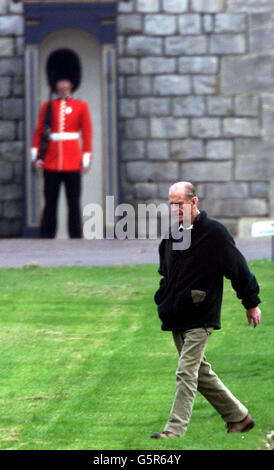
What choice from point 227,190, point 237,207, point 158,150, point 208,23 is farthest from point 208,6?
point 237,207

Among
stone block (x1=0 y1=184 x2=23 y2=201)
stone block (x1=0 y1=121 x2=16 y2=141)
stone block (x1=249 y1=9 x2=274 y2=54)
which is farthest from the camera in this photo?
stone block (x1=0 y1=184 x2=23 y2=201)

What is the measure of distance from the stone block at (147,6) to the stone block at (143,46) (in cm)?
34

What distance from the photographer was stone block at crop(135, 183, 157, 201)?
713 inches

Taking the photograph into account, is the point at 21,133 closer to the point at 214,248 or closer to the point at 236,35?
the point at 236,35

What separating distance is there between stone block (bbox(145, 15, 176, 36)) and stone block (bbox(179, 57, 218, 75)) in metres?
0.40

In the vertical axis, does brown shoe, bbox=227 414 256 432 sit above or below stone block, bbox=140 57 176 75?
below

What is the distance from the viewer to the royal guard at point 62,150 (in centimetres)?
1773

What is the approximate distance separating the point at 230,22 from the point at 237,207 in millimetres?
2355

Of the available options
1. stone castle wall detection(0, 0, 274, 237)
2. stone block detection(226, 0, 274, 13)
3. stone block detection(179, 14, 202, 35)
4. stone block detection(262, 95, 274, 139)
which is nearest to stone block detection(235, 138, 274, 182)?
stone castle wall detection(0, 0, 274, 237)

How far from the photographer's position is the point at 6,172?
18.2 metres

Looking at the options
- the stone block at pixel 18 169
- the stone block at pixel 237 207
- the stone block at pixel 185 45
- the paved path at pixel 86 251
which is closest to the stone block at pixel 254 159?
the stone block at pixel 237 207

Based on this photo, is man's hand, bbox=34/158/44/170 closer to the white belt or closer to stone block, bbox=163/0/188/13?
the white belt

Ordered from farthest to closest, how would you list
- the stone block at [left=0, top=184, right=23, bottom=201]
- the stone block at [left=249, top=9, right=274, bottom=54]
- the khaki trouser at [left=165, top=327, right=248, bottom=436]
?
the stone block at [left=0, top=184, right=23, bottom=201]
the stone block at [left=249, top=9, right=274, bottom=54]
the khaki trouser at [left=165, top=327, right=248, bottom=436]

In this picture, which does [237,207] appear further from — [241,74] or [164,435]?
[164,435]
